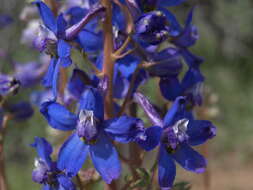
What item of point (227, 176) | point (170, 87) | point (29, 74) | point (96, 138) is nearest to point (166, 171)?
point (96, 138)

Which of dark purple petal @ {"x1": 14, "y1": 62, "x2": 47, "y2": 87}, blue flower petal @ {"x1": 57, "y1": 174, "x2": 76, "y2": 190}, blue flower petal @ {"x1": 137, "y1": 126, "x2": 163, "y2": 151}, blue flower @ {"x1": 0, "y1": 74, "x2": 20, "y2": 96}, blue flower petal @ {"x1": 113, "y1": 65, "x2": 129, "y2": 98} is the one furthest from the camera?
dark purple petal @ {"x1": 14, "y1": 62, "x2": 47, "y2": 87}

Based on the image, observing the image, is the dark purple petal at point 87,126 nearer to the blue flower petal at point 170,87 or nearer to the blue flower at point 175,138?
the blue flower at point 175,138

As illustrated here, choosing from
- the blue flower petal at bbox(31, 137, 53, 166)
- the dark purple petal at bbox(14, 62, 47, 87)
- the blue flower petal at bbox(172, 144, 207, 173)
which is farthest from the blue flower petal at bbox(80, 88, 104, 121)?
the dark purple petal at bbox(14, 62, 47, 87)

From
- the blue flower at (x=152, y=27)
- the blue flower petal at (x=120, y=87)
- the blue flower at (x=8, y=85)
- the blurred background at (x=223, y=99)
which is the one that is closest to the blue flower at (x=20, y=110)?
the blue flower at (x=8, y=85)

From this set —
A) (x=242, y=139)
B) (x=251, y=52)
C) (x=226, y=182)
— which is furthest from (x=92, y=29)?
(x=251, y=52)

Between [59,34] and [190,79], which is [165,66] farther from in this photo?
[59,34]

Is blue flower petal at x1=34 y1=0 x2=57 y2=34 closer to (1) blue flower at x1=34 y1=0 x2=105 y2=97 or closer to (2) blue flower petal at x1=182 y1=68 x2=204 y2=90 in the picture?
(1) blue flower at x1=34 y1=0 x2=105 y2=97
